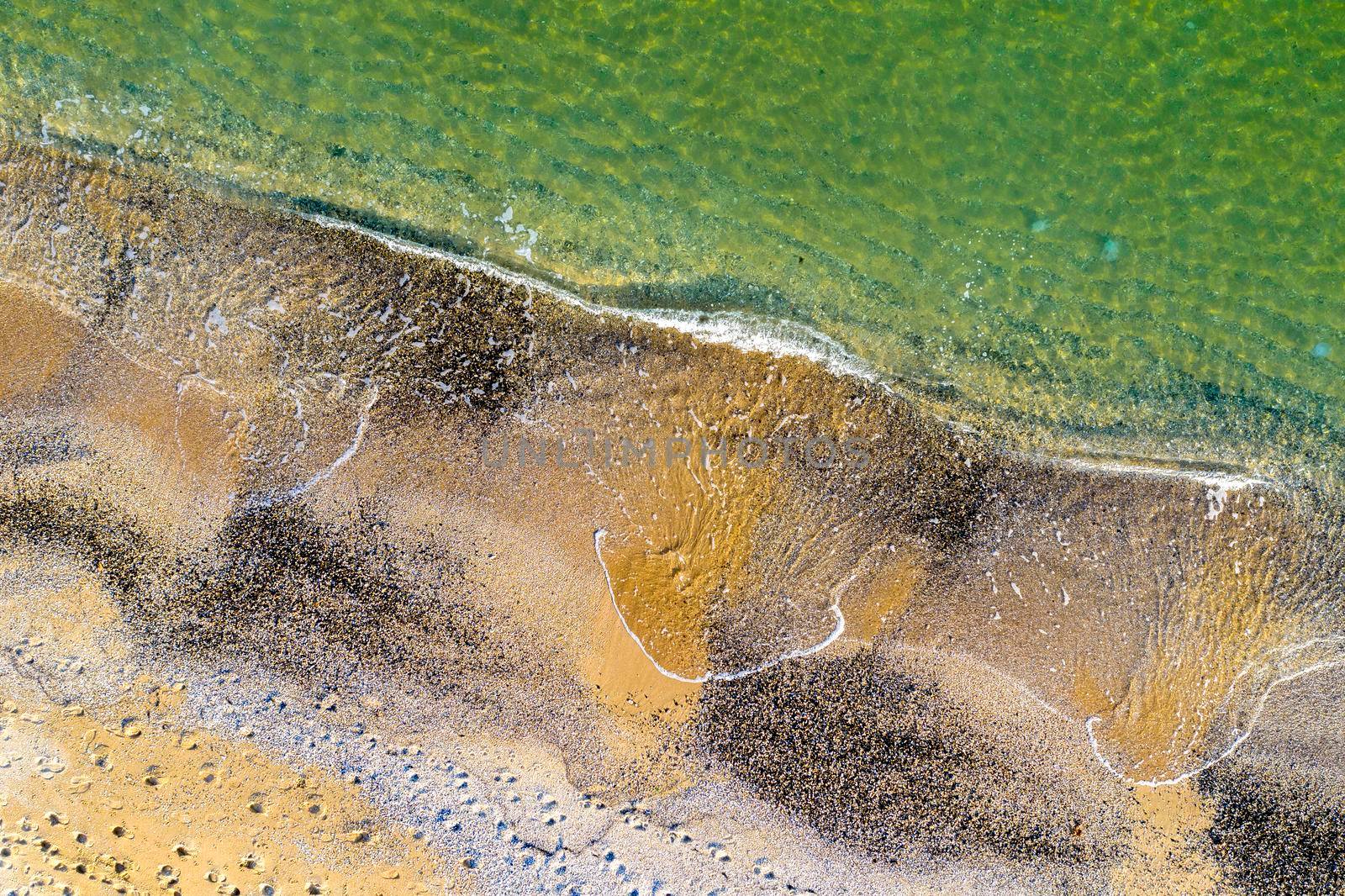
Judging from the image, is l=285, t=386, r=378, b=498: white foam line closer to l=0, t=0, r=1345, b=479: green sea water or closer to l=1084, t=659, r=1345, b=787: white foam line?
l=0, t=0, r=1345, b=479: green sea water

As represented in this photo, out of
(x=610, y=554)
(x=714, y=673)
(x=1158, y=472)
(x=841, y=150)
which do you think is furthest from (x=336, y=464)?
(x=1158, y=472)

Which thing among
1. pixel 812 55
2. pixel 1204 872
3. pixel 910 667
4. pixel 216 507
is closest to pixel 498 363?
pixel 216 507

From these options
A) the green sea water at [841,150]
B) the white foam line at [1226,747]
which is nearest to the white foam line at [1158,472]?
the green sea water at [841,150]

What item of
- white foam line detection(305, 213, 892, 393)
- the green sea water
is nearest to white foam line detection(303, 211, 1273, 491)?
white foam line detection(305, 213, 892, 393)

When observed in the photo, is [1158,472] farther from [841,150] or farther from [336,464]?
[336,464]

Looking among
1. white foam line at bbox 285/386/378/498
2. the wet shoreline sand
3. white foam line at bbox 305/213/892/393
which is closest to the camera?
the wet shoreline sand

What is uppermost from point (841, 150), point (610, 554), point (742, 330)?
point (841, 150)
